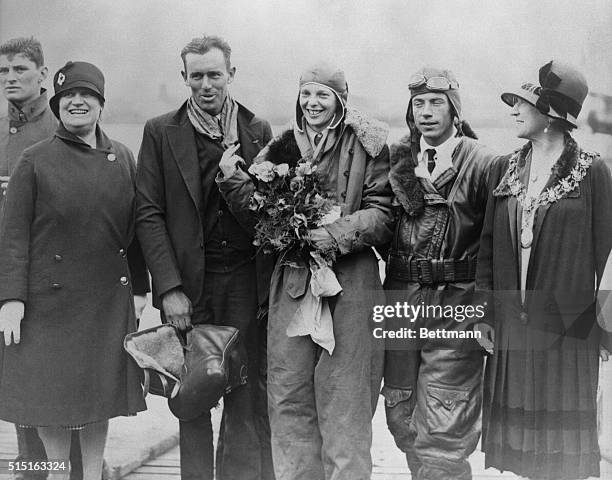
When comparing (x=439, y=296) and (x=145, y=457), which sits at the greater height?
(x=439, y=296)

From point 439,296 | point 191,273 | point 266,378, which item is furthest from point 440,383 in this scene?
point 191,273

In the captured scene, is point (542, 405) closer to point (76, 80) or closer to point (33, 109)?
point (76, 80)

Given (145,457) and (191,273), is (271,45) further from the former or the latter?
(145,457)

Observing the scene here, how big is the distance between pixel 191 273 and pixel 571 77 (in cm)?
237

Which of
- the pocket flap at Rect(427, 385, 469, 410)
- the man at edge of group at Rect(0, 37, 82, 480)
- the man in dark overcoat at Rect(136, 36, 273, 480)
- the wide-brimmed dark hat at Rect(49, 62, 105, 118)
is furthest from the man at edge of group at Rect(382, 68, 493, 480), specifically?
the man at edge of group at Rect(0, 37, 82, 480)

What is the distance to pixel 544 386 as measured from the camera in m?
4.05

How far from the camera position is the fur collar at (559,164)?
13.0 ft

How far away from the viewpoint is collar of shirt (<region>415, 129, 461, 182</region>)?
4008 mm

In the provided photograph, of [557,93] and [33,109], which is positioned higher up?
[33,109]

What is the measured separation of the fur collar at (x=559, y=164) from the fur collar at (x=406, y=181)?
425mm

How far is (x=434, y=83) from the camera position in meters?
4.09

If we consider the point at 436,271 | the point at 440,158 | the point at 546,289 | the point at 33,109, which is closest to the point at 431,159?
the point at 440,158

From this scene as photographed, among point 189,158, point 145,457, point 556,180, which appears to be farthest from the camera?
point 145,457

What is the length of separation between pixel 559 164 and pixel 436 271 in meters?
0.86
